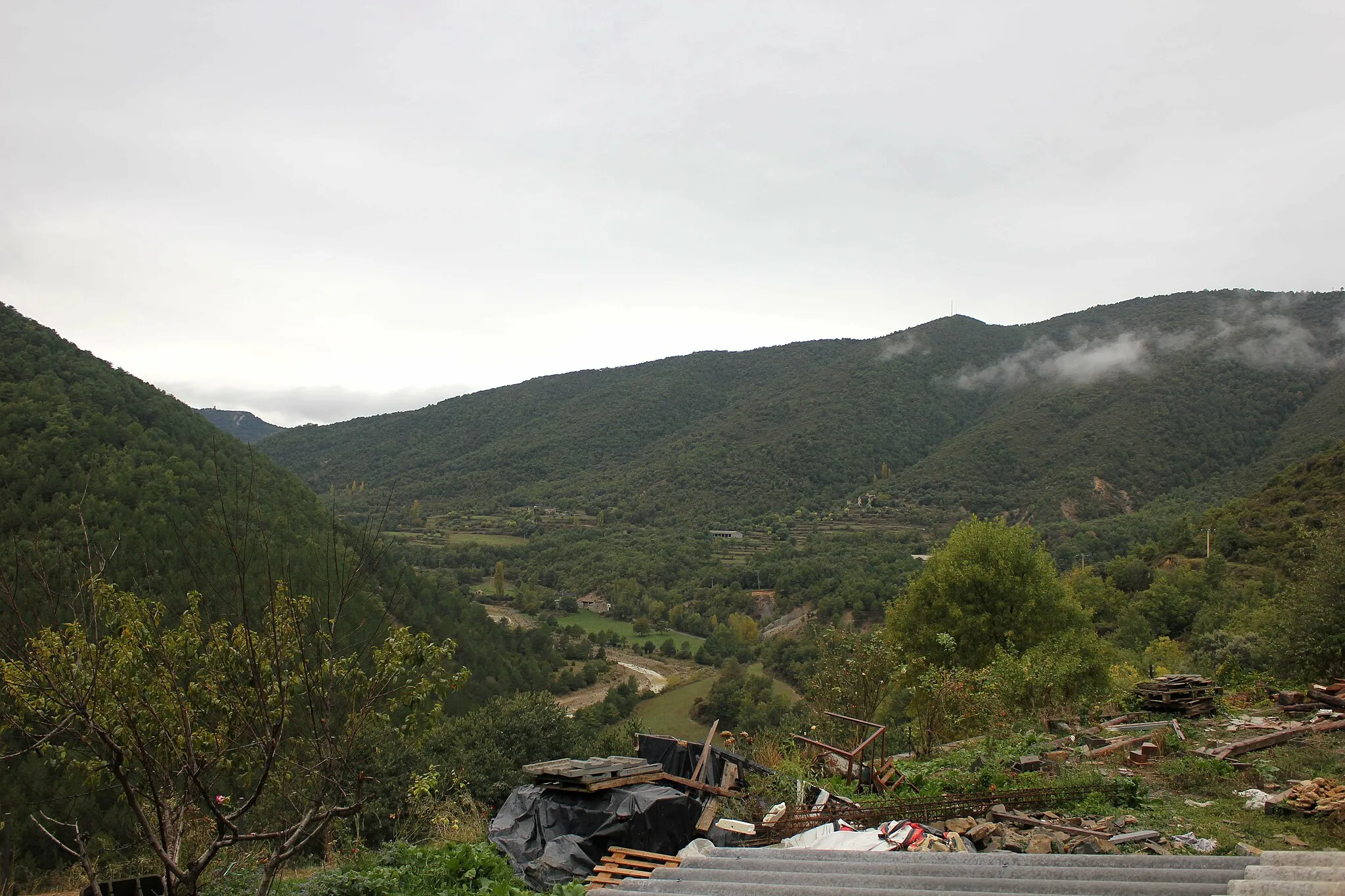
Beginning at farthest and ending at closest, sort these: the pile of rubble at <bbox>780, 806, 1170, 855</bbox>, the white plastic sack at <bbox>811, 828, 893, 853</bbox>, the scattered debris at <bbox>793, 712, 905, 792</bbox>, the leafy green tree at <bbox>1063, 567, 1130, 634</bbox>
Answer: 1. the leafy green tree at <bbox>1063, 567, 1130, 634</bbox>
2. the scattered debris at <bbox>793, 712, 905, 792</bbox>
3. the pile of rubble at <bbox>780, 806, 1170, 855</bbox>
4. the white plastic sack at <bbox>811, 828, 893, 853</bbox>

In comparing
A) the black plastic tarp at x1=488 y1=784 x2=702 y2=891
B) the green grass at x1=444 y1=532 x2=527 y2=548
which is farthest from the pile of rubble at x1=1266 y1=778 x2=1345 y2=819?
the green grass at x1=444 y1=532 x2=527 y2=548

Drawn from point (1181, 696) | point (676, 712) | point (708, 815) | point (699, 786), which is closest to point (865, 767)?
point (699, 786)

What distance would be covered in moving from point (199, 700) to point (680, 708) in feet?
112

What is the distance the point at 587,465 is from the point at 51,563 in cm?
9346

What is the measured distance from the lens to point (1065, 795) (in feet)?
25.0

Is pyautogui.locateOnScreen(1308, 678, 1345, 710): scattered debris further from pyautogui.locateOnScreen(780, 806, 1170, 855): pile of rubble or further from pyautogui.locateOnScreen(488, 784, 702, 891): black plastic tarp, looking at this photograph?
pyautogui.locateOnScreen(488, 784, 702, 891): black plastic tarp

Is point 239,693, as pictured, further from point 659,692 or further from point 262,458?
point 659,692

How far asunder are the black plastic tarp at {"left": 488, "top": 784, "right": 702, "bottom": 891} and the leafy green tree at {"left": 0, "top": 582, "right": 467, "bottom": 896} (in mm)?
2916

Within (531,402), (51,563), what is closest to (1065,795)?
(51,563)

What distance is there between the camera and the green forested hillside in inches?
681

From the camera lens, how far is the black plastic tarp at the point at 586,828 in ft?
25.0

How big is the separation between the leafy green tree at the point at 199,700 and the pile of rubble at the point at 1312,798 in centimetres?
768

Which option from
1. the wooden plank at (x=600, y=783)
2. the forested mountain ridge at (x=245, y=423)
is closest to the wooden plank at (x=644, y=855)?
the wooden plank at (x=600, y=783)

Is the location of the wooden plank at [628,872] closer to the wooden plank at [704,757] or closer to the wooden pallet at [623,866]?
the wooden pallet at [623,866]
